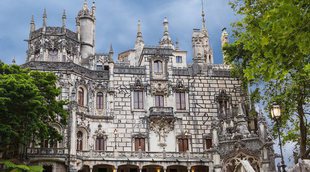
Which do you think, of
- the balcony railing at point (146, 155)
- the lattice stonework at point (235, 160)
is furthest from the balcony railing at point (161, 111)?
the lattice stonework at point (235, 160)

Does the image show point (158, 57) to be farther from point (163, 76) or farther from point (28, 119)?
point (28, 119)

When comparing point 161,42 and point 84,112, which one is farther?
point 161,42

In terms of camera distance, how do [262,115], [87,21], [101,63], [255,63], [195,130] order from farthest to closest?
[101,63] → [87,21] → [195,130] → [262,115] → [255,63]

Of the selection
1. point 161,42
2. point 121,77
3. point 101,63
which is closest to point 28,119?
point 121,77

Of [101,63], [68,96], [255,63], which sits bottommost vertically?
[255,63]

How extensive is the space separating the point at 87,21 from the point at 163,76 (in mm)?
12666

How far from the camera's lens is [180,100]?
139 feet

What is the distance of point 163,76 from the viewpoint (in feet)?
141

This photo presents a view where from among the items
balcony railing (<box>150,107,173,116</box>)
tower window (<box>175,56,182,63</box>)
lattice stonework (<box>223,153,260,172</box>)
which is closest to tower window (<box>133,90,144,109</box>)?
balcony railing (<box>150,107,173,116</box>)

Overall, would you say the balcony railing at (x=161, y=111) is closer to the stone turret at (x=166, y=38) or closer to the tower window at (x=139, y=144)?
the tower window at (x=139, y=144)

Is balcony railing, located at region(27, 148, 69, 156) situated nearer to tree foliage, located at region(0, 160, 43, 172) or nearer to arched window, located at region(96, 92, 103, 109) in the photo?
tree foliage, located at region(0, 160, 43, 172)

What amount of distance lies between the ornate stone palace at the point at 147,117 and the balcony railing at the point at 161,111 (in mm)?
50

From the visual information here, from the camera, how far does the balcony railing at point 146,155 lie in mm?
36250

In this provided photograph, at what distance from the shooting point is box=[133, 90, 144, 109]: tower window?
4131cm
